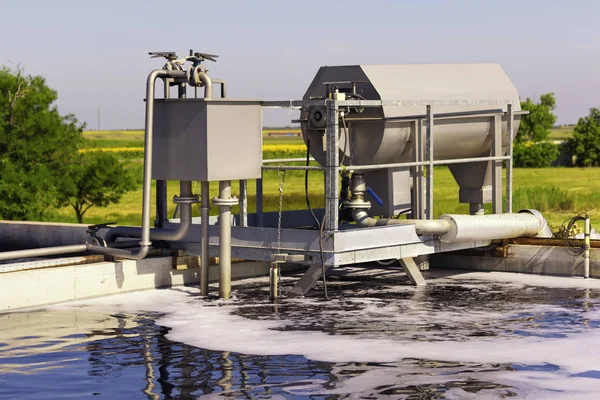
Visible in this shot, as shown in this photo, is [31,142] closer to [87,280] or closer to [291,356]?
[87,280]

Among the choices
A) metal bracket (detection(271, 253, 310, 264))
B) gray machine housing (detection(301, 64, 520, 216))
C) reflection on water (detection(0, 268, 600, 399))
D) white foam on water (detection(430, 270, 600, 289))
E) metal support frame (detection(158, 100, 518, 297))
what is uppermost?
gray machine housing (detection(301, 64, 520, 216))

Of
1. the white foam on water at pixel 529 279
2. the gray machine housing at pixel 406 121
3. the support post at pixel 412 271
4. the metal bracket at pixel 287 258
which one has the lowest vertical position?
the white foam on water at pixel 529 279

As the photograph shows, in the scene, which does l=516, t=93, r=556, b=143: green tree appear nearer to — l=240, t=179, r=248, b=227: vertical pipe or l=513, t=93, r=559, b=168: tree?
l=513, t=93, r=559, b=168: tree

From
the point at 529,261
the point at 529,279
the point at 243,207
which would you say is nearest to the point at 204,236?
the point at 243,207

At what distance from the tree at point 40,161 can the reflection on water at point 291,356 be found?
2228 centimetres

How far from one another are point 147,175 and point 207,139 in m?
1.25

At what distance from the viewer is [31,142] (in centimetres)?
4300

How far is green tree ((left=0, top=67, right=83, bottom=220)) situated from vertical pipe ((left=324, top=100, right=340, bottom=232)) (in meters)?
24.3

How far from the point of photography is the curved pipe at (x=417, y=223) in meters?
20.1

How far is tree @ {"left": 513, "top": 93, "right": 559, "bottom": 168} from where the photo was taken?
8750 cm

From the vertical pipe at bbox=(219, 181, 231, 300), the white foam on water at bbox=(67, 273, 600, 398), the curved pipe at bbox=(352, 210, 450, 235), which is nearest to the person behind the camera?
the white foam on water at bbox=(67, 273, 600, 398)

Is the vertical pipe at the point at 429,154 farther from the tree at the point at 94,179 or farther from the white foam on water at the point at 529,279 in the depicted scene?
the tree at the point at 94,179

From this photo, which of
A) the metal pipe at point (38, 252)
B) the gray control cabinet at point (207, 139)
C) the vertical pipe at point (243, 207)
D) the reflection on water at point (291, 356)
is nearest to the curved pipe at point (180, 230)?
the gray control cabinet at point (207, 139)

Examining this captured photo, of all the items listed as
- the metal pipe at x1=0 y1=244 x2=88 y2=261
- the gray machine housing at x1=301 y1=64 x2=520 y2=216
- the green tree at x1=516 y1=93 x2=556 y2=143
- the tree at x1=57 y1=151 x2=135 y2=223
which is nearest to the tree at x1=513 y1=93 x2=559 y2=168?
the green tree at x1=516 y1=93 x2=556 y2=143
